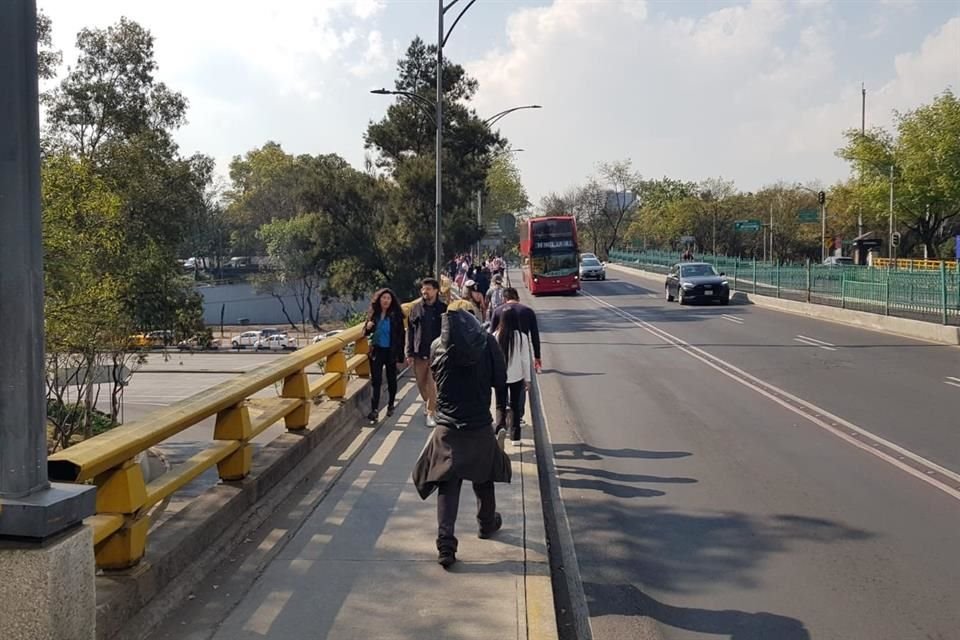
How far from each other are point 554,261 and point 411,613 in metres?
39.7

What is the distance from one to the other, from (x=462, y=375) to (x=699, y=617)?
2059mm

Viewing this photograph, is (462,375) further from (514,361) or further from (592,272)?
(592,272)

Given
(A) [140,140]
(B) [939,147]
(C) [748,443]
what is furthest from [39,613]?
(B) [939,147]

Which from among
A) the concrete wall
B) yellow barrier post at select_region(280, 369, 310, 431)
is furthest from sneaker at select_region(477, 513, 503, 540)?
the concrete wall

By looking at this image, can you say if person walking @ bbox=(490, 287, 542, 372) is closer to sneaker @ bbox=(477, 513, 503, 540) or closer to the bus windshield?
sneaker @ bbox=(477, 513, 503, 540)

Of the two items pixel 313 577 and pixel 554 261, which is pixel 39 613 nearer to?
pixel 313 577

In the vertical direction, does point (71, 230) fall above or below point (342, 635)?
above

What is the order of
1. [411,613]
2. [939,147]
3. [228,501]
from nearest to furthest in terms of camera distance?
[411,613], [228,501], [939,147]

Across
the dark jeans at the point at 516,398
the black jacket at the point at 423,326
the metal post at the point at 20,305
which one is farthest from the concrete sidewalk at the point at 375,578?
the black jacket at the point at 423,326

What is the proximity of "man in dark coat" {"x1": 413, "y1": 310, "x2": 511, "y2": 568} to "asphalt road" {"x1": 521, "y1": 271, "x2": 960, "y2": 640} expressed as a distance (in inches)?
39.5

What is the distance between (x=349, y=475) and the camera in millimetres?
8398

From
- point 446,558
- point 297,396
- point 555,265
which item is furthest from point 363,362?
point 555,265

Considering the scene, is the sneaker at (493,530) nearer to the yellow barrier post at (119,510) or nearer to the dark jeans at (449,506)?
the dark jeans at (449,506)

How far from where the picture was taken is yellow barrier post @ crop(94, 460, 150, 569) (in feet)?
15.5
